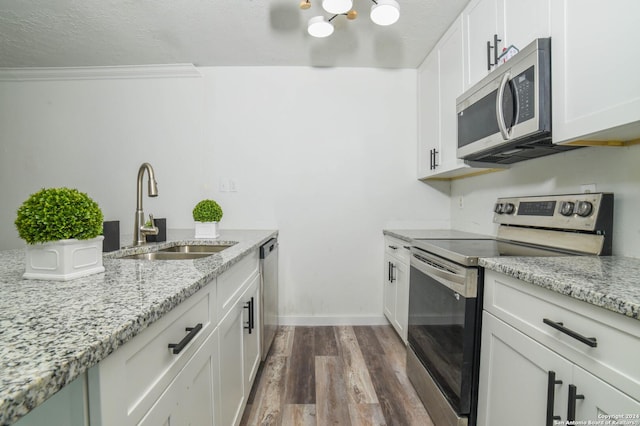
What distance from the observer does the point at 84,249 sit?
81 centimetres

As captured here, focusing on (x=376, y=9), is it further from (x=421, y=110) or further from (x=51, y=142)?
(x=51, y=142)

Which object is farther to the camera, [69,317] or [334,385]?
[334,385]

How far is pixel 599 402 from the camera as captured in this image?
0.68 metres

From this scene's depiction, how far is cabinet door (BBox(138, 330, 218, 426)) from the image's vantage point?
0.64 metres

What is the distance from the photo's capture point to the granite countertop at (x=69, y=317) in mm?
333

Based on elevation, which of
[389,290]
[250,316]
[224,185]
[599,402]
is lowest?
[389,290]

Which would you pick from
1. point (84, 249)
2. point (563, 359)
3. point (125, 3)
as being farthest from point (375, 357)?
point (125, 3)

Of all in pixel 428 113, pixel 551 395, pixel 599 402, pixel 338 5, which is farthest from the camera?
pixel 428 113

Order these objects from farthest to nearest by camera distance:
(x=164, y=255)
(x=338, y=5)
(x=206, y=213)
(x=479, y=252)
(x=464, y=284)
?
(x=206, y=213)
(x=164, y=255)
(x=338, y=5)
(x=479, y=252)
(x=464, y=284)

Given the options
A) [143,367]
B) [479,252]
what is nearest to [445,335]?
[479,252]

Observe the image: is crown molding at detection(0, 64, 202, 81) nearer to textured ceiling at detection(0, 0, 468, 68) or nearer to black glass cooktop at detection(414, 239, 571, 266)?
textured ceiling at detection(0, 0, 468, 68)

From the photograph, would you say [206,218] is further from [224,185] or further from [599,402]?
[599,402]

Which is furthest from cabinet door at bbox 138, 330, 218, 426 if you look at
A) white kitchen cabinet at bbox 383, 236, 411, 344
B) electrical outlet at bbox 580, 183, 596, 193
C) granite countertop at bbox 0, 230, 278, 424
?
electrical outlet at bbox 580, 183, 596, 193

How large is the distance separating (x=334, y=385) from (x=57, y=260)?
4.95 ft
